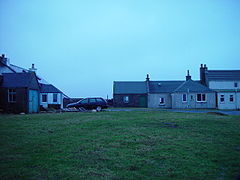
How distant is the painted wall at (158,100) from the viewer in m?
38.4

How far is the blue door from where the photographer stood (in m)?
23.0

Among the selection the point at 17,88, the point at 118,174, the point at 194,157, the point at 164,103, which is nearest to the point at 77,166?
the point at 118,174

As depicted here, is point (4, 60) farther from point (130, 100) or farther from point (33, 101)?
point (130, 100)

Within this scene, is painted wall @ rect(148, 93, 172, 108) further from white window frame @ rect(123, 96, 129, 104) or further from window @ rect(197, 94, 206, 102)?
window @ rect(197, 94, 206, 102)

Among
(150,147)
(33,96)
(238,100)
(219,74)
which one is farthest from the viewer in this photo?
(219,74)

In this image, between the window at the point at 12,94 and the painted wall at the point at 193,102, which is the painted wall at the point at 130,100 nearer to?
the painted wall at the point at 193,102

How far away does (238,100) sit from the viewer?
1318 inches

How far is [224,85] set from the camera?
1415 inches

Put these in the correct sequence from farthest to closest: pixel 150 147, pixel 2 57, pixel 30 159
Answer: pixel 2 57, pixel 150 147, pixel 30 159

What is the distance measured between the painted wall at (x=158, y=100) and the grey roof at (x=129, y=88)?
2.18 meters

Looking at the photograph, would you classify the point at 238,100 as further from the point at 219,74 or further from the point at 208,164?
the point at 208,164

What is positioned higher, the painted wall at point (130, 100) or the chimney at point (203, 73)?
the chimney at point (203, 73)

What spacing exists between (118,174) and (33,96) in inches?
869

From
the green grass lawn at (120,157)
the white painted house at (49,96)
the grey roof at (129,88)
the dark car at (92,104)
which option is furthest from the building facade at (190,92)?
the green grass lawn at (120,157)
